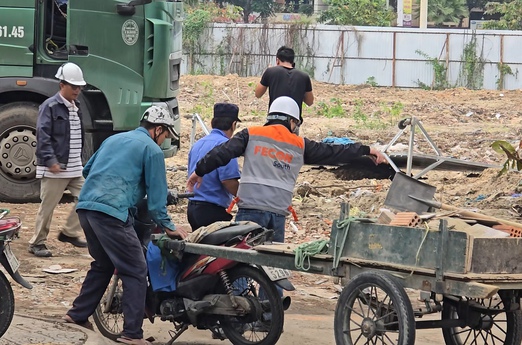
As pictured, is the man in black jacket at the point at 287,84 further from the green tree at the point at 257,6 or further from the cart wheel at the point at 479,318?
the green tree at the point at 257,6

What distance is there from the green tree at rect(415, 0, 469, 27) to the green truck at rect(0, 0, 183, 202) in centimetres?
4633

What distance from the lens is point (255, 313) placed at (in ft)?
23.0

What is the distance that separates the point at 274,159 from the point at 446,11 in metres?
51.7

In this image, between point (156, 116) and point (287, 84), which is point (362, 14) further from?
point (156, 116)

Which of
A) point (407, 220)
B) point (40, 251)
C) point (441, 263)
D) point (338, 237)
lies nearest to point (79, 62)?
point (40, 251)

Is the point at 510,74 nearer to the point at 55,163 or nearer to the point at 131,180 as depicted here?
the point at 55,163

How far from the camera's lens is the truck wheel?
12766mm

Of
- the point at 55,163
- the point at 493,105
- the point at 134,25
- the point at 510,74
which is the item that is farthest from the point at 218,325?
the point at 510,74

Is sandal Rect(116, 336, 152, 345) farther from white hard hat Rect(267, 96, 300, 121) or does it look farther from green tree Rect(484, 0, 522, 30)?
green tree Rect(484, 0, 522, 30)

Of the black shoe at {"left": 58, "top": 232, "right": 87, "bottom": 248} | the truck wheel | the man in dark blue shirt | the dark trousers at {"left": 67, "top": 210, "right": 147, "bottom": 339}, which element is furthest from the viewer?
the truck wheel

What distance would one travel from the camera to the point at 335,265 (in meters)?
6.51

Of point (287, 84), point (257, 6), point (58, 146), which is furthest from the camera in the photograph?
point (257, 6)

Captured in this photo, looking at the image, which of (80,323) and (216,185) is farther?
(216,185)

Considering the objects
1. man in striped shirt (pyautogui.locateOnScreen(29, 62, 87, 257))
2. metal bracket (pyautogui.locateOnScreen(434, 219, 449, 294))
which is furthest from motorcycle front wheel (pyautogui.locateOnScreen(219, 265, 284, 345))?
man in striped shirt (pyautogui.locateOnScreen(29, 62, 87, 257))
